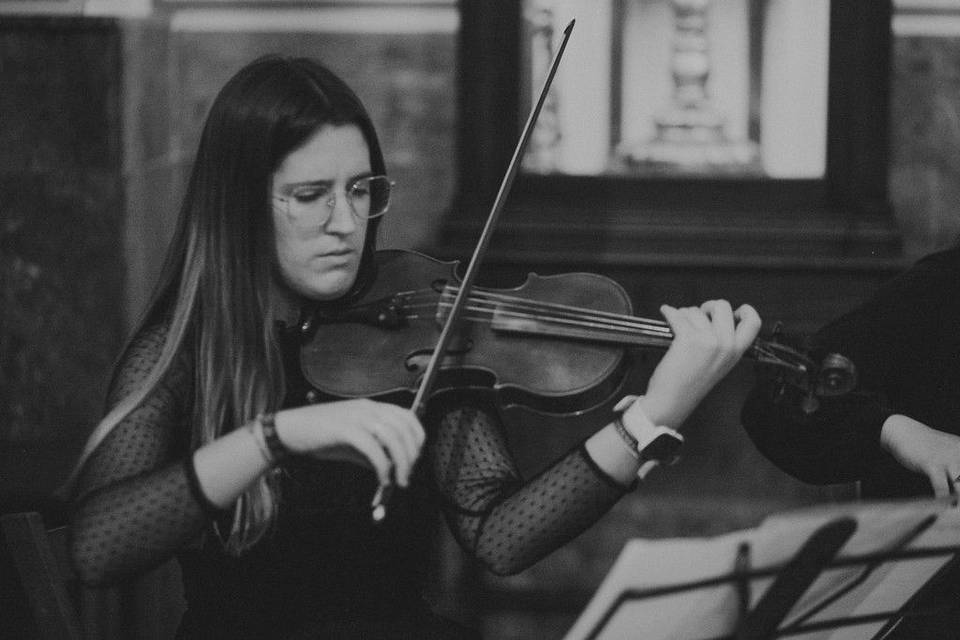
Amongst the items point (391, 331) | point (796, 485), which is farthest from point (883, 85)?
point (391, 331)

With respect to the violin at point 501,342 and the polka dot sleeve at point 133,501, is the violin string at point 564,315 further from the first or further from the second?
the polka dot sleeve at point 133,501

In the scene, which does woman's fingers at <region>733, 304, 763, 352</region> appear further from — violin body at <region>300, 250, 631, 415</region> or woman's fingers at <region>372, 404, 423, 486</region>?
woman's fingers at <region>372, 404, 423, 486</region>

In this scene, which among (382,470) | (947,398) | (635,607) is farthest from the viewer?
(947,398)

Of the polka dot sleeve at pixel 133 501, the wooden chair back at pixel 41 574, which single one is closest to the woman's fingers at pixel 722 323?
the polka dot sleeve at pixel 133 501

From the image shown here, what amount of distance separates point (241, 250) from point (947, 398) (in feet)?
3.60

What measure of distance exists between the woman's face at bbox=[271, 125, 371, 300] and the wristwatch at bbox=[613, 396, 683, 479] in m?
0.43

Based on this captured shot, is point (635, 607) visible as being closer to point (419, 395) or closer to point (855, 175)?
point (419, 395)

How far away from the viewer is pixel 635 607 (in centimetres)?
144

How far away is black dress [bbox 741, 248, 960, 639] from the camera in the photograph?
6.98 feet

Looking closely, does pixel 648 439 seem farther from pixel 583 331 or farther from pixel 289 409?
pixel 289 409

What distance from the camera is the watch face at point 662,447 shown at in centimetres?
177

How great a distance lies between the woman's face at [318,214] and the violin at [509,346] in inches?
3.8

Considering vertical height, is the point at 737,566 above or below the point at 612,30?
below

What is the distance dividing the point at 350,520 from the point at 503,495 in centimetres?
22
